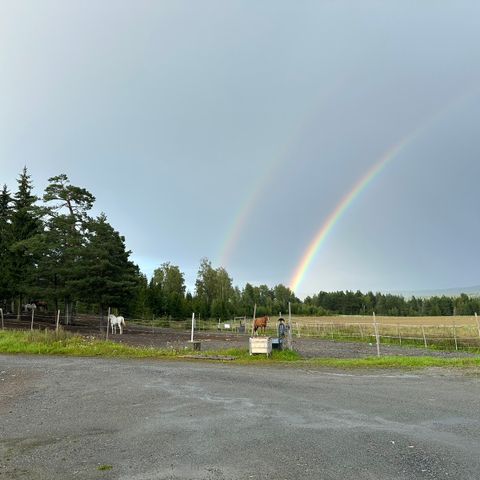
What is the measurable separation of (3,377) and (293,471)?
1035 cm

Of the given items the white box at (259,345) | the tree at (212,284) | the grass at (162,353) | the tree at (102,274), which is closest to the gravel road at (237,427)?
the grass at (162,353)

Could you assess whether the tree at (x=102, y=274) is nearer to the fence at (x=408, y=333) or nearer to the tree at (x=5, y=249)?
the tree at (x=5, y=249)

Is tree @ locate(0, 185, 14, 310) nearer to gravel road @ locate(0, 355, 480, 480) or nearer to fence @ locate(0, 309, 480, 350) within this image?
fence @ locate(0, 309, 480, 350)

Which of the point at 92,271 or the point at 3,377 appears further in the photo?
the point at 92,271

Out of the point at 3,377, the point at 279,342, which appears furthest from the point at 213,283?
the point at 3,377

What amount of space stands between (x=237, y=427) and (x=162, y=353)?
458 inches

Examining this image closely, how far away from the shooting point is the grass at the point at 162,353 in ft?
51.2

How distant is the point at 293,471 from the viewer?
479cm

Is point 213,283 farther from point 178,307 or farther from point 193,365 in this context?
point 193,365

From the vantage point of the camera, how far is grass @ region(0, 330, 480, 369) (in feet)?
51.2

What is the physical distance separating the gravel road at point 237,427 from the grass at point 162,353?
11.6 feet

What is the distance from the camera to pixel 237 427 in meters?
6.66

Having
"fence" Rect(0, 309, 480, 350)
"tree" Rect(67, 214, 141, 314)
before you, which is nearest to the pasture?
"fence" Rect(0, 309, 480, 350)

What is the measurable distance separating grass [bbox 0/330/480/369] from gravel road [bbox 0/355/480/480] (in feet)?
11.6
